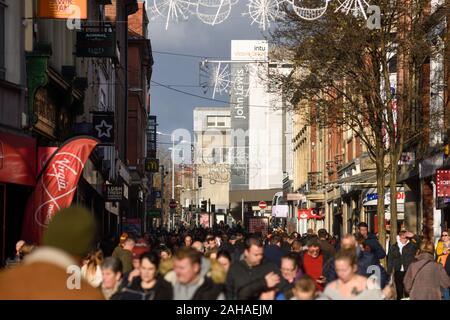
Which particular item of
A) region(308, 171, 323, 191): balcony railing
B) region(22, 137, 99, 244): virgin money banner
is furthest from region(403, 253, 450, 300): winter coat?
region(308, 171, 323, 191): balcony railing

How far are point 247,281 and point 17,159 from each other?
11.8m

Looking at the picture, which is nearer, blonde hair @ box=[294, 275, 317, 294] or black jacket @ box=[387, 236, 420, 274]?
blonde hair @ box=[294, 275, 317, 294]

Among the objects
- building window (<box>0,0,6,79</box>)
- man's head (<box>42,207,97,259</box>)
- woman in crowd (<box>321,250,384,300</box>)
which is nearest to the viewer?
man's head (<box>42,207,97,259</box>)

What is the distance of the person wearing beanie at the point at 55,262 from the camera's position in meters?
5.48

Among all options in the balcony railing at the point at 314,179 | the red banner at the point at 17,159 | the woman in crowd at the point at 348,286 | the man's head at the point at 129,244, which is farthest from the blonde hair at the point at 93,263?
the balcony railing at the point at 314,179

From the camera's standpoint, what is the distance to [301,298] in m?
9.10

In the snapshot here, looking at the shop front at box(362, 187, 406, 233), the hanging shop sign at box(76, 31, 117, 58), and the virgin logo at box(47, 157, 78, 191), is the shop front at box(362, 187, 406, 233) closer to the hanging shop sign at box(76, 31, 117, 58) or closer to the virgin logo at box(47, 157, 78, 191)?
the hanging shop sign at box(76, 31, 117, 58)

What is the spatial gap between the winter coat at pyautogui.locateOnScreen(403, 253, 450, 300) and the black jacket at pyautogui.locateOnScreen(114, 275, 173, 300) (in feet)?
19.2

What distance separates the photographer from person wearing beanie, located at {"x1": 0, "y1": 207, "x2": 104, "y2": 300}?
548cm

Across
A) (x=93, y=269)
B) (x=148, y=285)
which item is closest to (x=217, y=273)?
(x=148, y=285)

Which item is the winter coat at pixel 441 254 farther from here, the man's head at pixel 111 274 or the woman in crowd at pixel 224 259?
the man's head at pixel 111 274

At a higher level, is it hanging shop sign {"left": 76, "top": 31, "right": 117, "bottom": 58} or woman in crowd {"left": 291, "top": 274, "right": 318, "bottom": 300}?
hanging shop sign {"left": 76, "top": 31, "right": 117, "bottom": 58}

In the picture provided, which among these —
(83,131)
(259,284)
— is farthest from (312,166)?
(259,284)

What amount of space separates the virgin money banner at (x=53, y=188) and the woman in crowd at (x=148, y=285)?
1172cm
